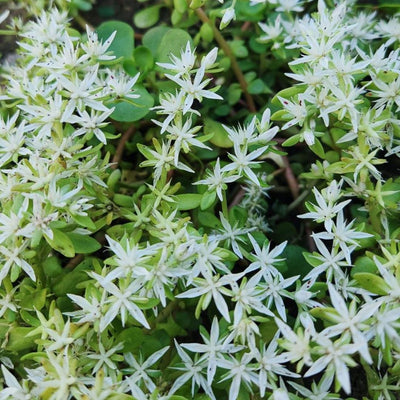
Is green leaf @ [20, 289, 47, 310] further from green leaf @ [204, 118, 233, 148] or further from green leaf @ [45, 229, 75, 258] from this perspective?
green leaf @ [204, 118, 233, 148]

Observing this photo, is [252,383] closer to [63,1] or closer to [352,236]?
[352,236]

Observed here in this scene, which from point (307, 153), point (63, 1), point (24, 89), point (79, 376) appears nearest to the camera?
point (79, 376)

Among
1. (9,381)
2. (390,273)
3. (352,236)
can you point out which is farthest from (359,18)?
(9,381)

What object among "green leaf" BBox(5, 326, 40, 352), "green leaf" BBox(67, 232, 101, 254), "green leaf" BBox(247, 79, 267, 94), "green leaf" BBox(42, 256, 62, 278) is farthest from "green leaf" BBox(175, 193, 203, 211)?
"green leaf" BBox(247, 79, 267, 94)

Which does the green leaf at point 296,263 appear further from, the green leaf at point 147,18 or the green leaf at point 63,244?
the green leaf at point 147,18

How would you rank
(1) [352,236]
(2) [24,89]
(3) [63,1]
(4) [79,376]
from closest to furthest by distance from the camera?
(4) [79,376] → (1) [352,236] → (2) [24,89] → (3) [63,1]

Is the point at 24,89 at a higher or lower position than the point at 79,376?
higher

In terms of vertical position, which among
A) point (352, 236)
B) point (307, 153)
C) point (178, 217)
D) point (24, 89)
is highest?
point (24, 89)

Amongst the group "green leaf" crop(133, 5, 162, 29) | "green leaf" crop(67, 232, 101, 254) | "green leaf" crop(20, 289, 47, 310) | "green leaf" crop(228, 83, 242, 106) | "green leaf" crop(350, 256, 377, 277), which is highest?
"green leaf" crop(133, 5, 162, 29)
